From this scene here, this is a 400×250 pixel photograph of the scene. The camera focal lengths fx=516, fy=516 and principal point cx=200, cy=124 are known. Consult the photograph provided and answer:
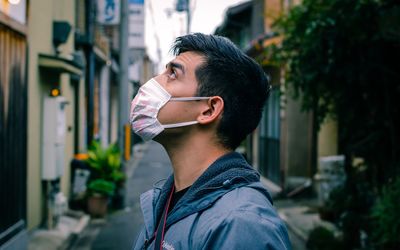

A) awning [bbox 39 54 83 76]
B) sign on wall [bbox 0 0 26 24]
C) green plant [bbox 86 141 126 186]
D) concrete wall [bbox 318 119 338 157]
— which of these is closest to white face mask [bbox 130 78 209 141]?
sign on wall [bbox 0 0 26 24]

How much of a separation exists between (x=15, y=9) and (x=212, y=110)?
15.8ft

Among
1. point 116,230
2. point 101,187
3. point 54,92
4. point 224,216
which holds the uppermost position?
point 54,92

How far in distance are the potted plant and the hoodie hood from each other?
926cm

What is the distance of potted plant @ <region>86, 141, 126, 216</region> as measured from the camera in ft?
36.6

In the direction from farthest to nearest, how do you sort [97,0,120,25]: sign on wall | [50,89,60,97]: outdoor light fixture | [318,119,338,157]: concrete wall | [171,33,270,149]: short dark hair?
[97,0,120,25]: sign on wall, [318,119,338,157]: concrete wall, [50,89,60,97]: outdoor light fixture, [171,33,270,149]: short dark hair

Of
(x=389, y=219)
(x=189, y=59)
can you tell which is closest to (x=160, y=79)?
(x=189, y=59)

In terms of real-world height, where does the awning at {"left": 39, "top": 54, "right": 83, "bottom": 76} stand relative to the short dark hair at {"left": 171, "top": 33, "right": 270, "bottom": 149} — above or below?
above

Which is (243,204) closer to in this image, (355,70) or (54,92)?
(355,70)

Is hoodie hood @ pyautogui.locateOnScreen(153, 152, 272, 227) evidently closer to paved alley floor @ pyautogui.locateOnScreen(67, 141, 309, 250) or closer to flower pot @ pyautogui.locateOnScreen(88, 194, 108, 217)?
paved alley floor @ pyautogui.locateOnScreen(67, 141, 309, 250)

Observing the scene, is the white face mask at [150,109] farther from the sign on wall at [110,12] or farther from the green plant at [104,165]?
the sign on wall at [110,12]

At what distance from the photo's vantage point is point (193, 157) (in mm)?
2297

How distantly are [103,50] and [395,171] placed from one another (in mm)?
13596

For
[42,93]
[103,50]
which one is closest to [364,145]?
[42,93]

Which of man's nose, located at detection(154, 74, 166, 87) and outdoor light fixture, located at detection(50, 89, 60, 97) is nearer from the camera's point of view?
man's nose, located at detection(154, 74, 166, 87)
